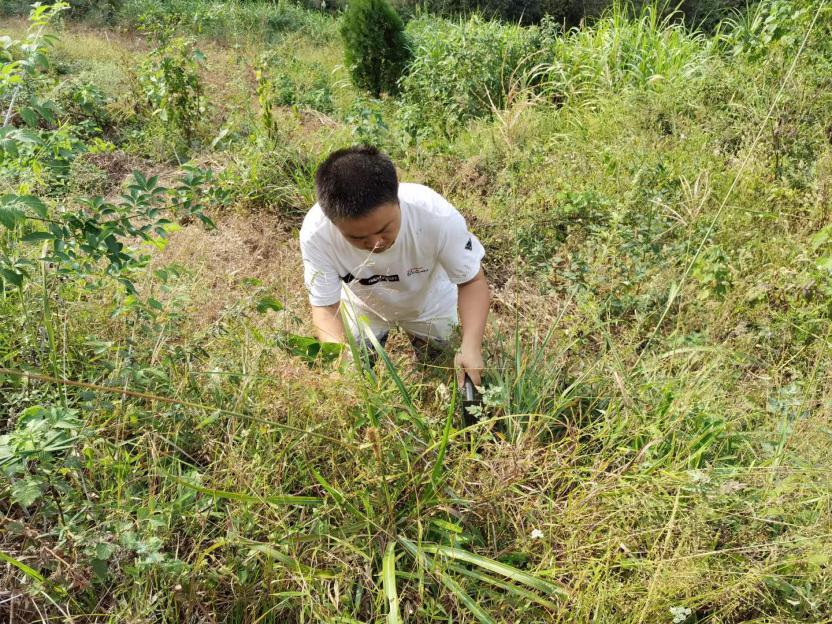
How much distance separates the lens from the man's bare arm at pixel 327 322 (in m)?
2.24

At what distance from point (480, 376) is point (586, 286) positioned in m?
0.95

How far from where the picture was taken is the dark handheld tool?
1934 mm

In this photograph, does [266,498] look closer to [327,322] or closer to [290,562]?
[290,562]

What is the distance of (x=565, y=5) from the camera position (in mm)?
10781

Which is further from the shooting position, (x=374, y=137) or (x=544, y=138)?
(x=544, y=138)

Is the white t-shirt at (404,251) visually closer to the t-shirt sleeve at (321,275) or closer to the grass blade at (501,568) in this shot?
the t-shirt sleeve at (321,275)

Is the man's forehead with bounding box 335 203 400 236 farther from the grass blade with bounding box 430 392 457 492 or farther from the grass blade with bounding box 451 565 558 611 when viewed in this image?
the grass blade with bounding box 451 565 558 611

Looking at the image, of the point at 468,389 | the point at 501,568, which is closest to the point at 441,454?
the point at 501,568

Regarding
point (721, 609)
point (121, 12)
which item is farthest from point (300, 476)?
point (121, 12)

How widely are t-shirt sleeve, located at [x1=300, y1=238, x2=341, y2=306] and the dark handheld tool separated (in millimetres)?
657

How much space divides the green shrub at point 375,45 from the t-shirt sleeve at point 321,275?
16.5 feet

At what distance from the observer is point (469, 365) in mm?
2043

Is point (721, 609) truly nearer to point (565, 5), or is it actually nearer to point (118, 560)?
point (118, 560)

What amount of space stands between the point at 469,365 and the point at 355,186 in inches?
29.2
